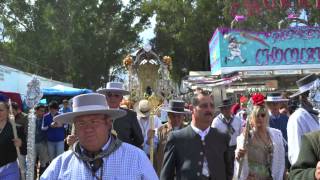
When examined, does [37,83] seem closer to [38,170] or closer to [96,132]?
[96,132]

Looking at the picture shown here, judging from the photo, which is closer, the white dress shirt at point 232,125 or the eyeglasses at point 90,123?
the eyeglasses at point 90,123

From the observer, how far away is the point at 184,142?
5387 millimetres

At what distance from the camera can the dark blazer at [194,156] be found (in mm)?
5273

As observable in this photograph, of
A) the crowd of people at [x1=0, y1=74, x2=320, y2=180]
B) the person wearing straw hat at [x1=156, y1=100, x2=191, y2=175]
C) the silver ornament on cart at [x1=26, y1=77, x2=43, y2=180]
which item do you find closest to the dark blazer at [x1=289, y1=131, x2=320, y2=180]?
the crowd of people at [x1=0, y1=74, x2=320, y2=180]

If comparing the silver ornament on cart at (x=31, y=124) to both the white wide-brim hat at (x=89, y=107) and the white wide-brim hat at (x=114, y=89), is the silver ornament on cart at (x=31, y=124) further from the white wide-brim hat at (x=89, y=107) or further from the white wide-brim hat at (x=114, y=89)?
the white wide-brim hat at (x=89, y=107)

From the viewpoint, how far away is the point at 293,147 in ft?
16.9

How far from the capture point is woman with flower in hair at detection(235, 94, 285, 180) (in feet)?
19.7

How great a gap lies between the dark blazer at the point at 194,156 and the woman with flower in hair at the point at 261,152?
2.02 feet

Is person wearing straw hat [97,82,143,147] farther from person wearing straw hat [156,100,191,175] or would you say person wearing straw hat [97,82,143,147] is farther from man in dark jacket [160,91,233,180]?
man in dark jacket [160,91,233,180]

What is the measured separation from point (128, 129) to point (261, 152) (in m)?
1.98

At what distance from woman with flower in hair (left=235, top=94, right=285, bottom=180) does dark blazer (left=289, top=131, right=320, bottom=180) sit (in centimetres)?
282

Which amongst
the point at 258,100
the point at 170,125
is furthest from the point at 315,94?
the point at 170,125

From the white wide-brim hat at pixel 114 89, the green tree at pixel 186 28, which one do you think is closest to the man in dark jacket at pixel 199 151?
the white wide-brim hat at pixel 114 89

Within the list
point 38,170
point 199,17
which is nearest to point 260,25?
point 199,17
